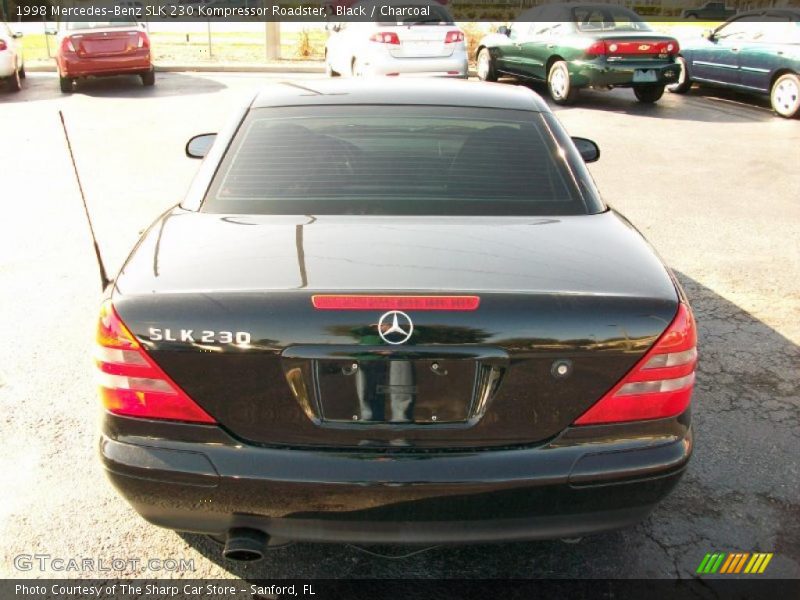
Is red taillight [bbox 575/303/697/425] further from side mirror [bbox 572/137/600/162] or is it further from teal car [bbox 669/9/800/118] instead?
teal car [bbox 669/9/800/118]

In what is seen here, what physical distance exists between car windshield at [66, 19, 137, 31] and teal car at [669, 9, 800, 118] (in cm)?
1070

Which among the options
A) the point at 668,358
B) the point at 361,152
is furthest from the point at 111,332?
the point at 668,358

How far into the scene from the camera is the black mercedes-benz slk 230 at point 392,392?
2.13m

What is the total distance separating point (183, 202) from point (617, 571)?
2.09 metres

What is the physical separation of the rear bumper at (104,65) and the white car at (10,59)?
770mm

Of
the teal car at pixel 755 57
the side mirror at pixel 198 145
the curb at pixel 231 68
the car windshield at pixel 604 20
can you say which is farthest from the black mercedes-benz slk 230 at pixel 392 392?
the curb at pixel 231 68

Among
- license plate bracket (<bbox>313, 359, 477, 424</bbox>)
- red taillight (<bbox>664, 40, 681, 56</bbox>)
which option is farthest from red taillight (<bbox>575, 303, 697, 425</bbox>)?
red taillight (<bbox>664, 40, 681, 56</bbox>)

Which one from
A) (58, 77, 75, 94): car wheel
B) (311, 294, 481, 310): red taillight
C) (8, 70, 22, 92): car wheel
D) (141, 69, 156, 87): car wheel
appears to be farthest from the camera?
(141, 69, 156, 87): car wheel

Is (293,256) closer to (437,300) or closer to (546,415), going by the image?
(437,300)

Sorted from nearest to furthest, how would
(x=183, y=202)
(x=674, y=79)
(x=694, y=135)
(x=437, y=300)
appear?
1. (x=437, y=300)
2. (x=183, y=202)
3. (x=694, y=135)
4. (x=674, y=79)

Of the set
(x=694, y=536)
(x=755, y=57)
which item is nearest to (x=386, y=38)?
(x=755, y=57)

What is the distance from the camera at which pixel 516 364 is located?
2.15 m

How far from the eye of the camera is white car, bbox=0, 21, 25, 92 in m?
13.9

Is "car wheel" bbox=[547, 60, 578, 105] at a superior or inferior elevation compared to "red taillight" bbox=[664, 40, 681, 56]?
inferior
